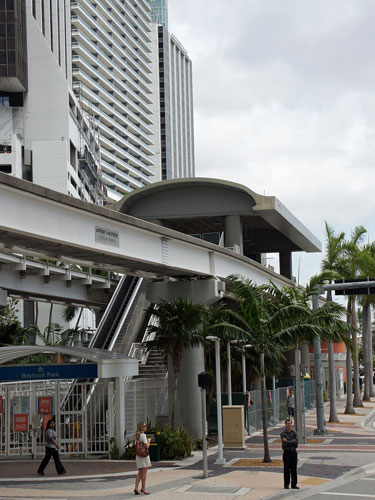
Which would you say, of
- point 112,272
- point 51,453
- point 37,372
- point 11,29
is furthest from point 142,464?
point 11,29

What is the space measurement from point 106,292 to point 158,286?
1774cm

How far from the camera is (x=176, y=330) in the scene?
26.1 m

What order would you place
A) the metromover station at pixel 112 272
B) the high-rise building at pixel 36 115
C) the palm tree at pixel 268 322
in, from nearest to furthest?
the metromover station at pixel 112 272
the palm tree at pixel 268 322
the high-rise building at pixel 36 115

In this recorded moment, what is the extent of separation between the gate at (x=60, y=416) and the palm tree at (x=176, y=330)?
2.24 meters

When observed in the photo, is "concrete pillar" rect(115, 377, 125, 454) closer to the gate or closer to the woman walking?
the gate

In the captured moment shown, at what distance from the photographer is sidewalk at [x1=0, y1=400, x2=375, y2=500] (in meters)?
18.3

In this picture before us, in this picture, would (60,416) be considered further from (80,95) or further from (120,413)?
(80,95)

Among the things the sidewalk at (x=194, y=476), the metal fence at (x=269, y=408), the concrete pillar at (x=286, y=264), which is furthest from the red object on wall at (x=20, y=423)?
the concrete pillar at (x=286, y=264)

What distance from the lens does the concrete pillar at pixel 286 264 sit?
181 ft

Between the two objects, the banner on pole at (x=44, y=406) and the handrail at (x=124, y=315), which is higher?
the handrail at (x=124, y=315)

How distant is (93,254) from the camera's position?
22.0 metres

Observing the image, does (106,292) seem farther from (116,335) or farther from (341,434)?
(341,434)

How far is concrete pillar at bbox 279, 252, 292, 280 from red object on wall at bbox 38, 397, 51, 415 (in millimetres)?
31468

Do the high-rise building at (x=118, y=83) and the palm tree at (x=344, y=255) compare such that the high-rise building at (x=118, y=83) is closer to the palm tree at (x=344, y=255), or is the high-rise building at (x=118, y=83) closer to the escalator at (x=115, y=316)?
the palm tree at (x=344, y=255)
